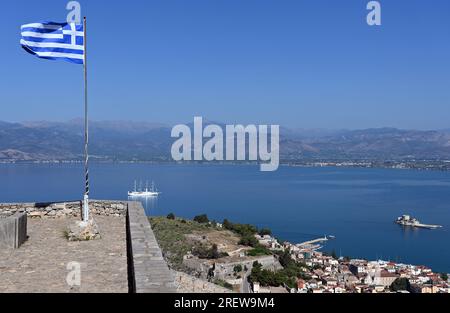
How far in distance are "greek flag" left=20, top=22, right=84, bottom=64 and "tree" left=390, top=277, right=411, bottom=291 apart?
2840 centimetres

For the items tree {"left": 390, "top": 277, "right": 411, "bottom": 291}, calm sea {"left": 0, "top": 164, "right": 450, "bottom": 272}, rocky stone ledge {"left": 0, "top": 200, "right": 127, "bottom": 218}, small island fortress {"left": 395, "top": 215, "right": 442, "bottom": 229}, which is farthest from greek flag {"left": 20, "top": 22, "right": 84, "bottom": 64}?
small island fortress {"left": 395, "top": 215, "right": 442, "bottom": 229}

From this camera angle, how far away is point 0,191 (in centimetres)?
7900

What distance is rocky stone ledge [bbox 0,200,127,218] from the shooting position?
38.3 feet

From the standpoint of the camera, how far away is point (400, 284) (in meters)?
32.2

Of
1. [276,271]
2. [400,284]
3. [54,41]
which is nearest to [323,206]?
[400,284]

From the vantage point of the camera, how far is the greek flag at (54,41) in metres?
9.29

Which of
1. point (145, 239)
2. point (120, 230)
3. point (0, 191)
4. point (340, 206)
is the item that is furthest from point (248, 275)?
point (0, 191)

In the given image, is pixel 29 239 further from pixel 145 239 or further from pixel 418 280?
pixel 418 280

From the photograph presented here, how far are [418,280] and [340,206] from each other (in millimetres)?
45255

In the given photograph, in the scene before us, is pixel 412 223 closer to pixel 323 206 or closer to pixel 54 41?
pixel 323 206

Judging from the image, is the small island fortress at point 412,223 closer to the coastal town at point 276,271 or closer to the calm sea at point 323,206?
the calm sea at point 323,206

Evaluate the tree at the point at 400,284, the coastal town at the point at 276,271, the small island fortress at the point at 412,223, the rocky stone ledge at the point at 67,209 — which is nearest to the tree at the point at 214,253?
the coastal town at the point at 276,271

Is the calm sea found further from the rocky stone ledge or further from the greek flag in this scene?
the greek flag
